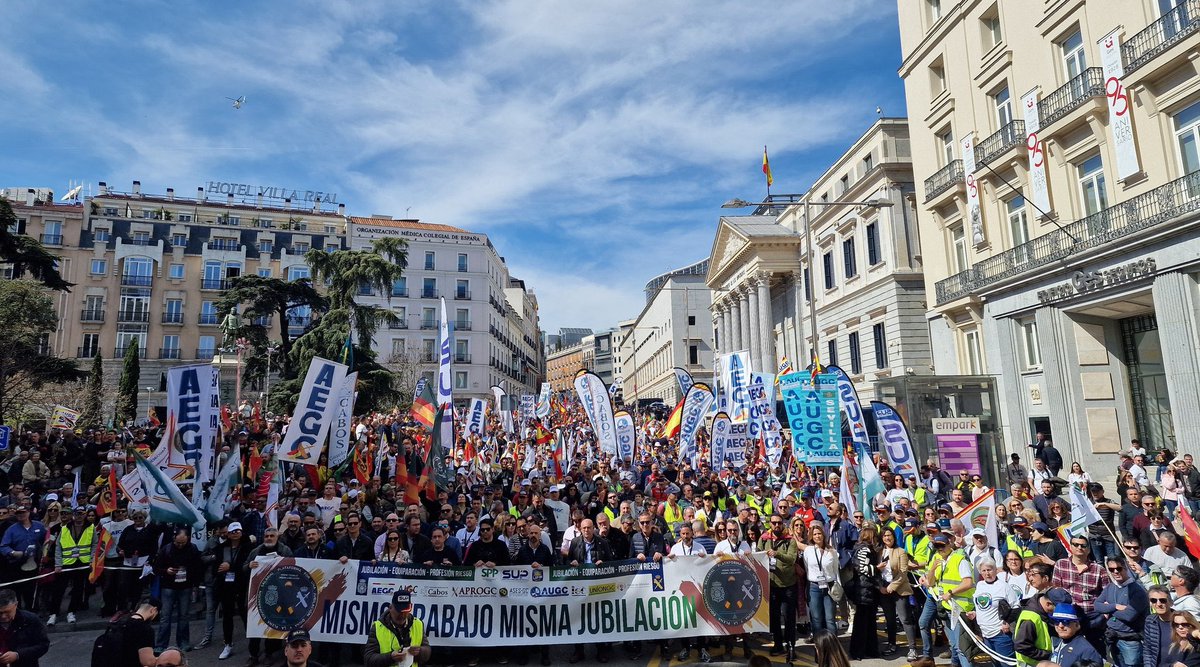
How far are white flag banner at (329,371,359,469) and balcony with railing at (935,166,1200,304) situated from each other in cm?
1833

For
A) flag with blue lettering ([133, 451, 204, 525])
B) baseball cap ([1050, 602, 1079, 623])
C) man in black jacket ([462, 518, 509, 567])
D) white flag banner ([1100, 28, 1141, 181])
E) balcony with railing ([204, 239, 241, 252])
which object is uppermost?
balcony with railing ([204, 239, 241, 252])

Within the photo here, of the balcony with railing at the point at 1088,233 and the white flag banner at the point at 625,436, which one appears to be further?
the white flag banner at the point at 625,436

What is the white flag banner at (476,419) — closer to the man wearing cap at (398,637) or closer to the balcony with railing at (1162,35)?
the man wearing cap at (398,637)

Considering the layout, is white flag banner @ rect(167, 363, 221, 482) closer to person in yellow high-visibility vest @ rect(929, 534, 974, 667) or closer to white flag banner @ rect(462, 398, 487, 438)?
white flag banner @ rect(462, 398, 487, 438)

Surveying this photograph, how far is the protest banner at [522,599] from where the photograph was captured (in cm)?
743

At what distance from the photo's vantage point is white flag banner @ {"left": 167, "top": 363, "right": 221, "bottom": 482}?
9.75 meters

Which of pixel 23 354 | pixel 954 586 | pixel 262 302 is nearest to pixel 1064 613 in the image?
pixel 954 586

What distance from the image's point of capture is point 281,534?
8438 millimetres

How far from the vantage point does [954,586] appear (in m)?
7.00

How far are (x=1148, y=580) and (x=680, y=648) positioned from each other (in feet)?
17.3

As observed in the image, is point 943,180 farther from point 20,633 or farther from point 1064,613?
point 20,633

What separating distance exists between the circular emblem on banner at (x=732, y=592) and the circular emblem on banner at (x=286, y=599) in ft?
14.9

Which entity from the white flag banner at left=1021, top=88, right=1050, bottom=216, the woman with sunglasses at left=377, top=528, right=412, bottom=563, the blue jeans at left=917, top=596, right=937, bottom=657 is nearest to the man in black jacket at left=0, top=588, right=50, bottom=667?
the woman with sunglasses at left=377, top=528, right=412, bottom=563

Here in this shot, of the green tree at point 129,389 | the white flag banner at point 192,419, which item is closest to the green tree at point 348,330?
the green tree at point 129,389
